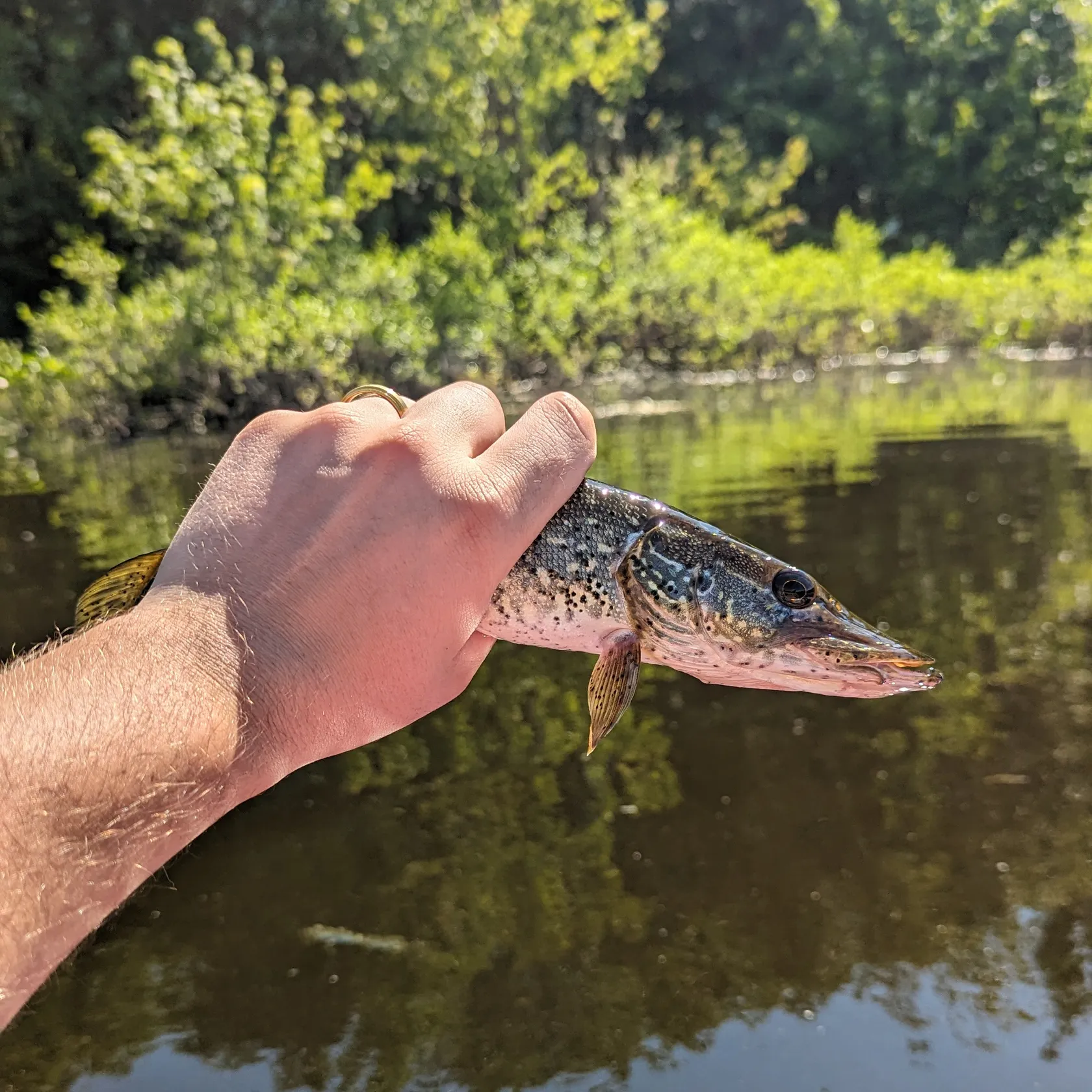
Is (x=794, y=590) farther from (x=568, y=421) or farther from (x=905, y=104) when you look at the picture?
(x=905, y=104)

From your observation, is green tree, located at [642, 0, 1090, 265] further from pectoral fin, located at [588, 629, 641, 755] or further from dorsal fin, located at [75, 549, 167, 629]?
dorsal fin, located at [75, 549, 167, 629]

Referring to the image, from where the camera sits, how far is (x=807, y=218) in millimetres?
50438

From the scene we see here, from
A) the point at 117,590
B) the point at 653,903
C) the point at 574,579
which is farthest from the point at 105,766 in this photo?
the point at 653,903

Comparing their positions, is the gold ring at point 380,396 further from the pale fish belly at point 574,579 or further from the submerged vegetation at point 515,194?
the submerged vegetation at point 515,194

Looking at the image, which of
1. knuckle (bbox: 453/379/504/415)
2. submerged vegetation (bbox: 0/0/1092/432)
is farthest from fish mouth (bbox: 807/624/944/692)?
submerged vegetation (bbox: 0/0/1092/432)

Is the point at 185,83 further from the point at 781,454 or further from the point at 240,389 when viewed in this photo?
the point at 781,454

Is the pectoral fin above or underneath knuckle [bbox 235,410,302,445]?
underneath

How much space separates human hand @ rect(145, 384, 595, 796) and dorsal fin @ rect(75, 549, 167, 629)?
267 millimetres

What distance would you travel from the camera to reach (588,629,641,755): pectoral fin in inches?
92.0

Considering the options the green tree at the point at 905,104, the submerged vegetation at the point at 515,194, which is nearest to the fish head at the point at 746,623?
the submerged vegetation at the point at 515,194

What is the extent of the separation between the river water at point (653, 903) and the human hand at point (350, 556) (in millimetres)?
2228

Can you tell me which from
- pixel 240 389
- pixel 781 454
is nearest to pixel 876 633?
pixel 781 454

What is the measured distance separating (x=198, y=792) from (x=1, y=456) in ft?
60.9

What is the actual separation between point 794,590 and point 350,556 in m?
1.10
